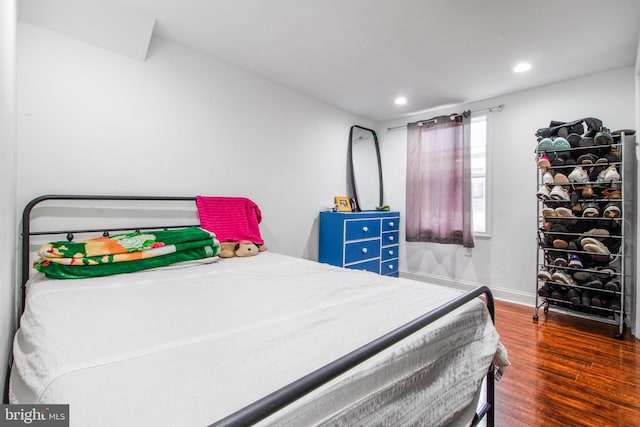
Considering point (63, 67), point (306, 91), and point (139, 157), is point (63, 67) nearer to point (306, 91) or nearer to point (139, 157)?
point (139, 157)

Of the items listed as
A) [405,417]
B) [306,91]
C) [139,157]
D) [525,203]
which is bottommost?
[405,417]

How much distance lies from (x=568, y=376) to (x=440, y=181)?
92.3 inches

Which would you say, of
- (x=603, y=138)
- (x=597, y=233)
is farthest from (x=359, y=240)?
(x=603, y=138)

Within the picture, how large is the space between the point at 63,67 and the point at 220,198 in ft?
4.25

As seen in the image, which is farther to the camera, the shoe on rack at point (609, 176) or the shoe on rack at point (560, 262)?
the shoe on rack at point (560, 262)

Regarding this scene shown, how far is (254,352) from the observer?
0.80 meters

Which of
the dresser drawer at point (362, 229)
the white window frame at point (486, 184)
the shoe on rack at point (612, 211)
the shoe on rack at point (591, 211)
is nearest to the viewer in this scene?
the shoe on rack at point (612, 211)

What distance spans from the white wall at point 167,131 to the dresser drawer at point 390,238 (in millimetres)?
929

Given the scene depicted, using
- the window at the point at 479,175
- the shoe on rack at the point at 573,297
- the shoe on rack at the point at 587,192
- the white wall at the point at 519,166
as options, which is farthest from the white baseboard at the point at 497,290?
the shoe on rack at the point at 587,192

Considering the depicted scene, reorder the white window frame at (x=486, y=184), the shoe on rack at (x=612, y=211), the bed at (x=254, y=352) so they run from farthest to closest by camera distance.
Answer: the white window frame at (x=486, y=184), the shoe on rack at (x=612, y=211), the bed at (x=254, y=352)

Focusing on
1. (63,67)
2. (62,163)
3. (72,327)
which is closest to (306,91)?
(63,67)

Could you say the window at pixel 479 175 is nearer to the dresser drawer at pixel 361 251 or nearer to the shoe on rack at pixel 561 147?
the shoe on rack at pixel 561 147

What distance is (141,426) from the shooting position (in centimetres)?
53

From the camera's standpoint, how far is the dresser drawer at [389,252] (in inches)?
150
